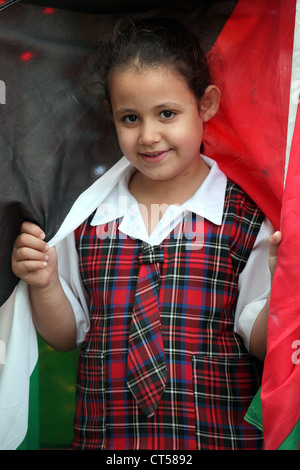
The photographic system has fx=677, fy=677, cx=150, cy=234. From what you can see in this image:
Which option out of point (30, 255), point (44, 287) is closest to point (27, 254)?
point (30, 255)

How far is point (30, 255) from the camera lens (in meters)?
1.35

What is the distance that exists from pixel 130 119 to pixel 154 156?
93 millimetres

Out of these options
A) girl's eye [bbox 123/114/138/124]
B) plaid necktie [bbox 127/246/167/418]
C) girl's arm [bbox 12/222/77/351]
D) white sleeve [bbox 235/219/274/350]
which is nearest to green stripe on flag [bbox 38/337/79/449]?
girl's arm [bbox 12/222/77/351]

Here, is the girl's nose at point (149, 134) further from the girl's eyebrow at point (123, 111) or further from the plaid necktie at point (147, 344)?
the plaid necktie at point (147, 344)

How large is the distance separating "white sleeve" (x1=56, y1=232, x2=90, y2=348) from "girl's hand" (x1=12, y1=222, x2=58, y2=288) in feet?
0.45

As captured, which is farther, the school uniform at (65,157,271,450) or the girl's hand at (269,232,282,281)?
the school uniform at (65,157,271,450)

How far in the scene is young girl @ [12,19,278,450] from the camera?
139 centimetres

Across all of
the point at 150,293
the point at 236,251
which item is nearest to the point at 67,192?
the point at 150,293

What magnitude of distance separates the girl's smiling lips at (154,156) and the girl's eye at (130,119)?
0.23 ft

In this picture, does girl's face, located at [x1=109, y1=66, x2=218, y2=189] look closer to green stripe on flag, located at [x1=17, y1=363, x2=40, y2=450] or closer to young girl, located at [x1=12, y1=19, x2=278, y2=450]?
young girl, located at [x1=12, y1=19, x2=278, y2=450]

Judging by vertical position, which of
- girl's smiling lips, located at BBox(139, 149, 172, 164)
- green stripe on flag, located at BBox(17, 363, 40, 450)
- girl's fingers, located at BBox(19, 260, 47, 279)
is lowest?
green stripe on flag, located at BBox(17, 363, 40, 450)

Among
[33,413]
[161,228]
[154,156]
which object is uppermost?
[154,156]

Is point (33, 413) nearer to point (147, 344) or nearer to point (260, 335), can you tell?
point (147, 344)

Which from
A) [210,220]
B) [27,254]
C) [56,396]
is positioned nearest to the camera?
[27,254]
